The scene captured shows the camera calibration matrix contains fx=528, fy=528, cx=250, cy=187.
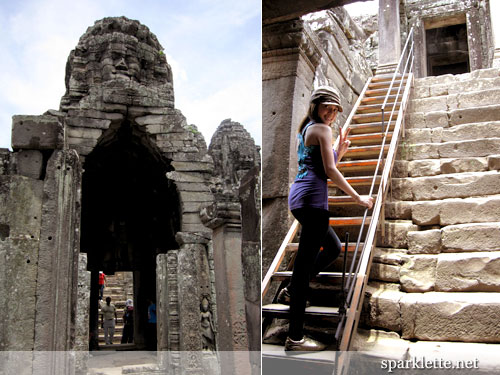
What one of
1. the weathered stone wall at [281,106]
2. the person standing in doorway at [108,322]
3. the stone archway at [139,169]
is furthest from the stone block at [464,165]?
the person standing in doorway at [108,322]

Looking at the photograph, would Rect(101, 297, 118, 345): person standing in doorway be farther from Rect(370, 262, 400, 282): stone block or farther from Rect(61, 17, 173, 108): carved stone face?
Rect(370, 262, 400, 282): stone block

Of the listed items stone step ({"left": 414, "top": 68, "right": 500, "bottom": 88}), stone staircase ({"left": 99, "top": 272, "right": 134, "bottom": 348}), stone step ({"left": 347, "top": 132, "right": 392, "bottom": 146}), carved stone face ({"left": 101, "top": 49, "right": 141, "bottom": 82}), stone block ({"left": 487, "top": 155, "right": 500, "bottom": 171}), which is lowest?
stone staircase ({"left": 99, "top": 272, "right": 134, "bottom": 348})

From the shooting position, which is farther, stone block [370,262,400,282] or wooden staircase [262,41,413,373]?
stone block [370,262,400,282]

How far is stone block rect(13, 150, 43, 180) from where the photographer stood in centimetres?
632

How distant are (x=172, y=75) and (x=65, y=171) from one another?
560cm

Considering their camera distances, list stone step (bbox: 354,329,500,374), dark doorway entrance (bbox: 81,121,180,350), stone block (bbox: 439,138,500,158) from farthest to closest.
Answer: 1. dark doorway entrance (bbox: 81,121,180,350)
2. stone block (bbox: 439,138,500,158)
3. stone step (bbox: 354,329,500,374)

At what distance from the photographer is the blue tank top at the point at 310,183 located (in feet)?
9.66

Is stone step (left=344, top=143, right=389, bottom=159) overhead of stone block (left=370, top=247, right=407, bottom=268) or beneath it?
overhead

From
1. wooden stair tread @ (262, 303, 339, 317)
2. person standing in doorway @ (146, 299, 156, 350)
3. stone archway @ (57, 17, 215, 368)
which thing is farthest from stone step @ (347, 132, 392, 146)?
person standing in doorway @ (146, 299, 156, 350)

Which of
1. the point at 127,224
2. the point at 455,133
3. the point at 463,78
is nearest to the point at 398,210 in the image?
the point at 455,133

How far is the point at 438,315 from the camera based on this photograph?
3.30 m

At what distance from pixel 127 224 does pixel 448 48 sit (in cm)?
1122

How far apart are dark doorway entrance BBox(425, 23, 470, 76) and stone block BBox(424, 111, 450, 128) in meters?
11.4

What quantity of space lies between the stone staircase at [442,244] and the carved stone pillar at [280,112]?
0.85 meters
